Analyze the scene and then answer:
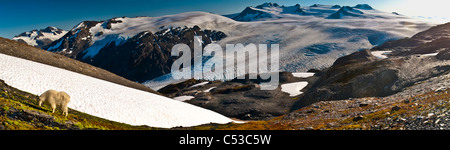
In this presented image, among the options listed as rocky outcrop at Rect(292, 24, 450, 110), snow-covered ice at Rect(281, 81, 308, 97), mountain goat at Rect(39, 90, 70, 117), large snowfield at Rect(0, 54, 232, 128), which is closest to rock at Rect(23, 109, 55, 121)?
mountain goat at Rect(39, 90, 70, 117)

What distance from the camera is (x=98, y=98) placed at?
33281mm

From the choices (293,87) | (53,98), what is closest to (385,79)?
(293,87)

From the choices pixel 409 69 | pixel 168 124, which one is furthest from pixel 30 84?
pixel 409 69

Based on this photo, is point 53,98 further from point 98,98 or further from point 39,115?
point 98,98

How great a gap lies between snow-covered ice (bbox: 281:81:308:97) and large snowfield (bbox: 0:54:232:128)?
183ft

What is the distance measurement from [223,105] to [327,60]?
10960 centimetres

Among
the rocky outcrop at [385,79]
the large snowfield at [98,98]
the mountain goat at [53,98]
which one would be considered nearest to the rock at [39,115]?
the mountain goat at [53,98]

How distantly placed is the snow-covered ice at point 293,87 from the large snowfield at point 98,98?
55.8 meters

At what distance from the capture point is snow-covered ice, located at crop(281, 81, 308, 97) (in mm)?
90600

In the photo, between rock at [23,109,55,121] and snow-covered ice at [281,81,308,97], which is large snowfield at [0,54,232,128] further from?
snow-covered ice at [281,81,308,97]

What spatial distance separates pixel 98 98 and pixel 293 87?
74638 mm

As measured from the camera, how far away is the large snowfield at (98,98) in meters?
29.8
